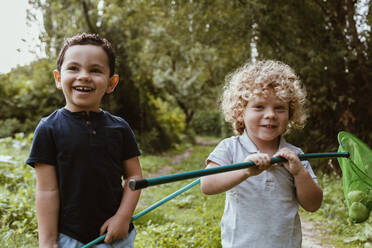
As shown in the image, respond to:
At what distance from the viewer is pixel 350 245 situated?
3812 mm

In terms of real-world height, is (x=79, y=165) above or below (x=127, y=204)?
above

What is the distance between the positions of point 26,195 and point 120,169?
12.7 feet

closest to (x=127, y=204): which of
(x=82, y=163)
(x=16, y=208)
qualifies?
(x=82, y=163)

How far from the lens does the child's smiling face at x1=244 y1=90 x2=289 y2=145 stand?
1800 mm

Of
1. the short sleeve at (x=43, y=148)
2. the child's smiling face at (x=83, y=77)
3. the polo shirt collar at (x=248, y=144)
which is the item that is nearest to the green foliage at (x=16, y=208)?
the short sleeve at (x=43, y=148)

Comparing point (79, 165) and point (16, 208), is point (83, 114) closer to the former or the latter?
point (79, 165)

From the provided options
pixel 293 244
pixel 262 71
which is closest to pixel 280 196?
pixel 293 244

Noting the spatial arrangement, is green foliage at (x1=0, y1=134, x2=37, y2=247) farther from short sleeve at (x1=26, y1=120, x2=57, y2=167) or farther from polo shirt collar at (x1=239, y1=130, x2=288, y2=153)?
polo shirt collar at (x1=239, y1=130, x2=288, y2=153)

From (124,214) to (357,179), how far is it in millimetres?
1616

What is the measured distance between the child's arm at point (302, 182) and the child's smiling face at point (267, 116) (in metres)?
0.18

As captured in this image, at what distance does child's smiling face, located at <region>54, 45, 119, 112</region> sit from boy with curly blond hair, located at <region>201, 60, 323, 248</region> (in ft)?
Result: 2.32

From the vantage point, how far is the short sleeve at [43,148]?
153cm

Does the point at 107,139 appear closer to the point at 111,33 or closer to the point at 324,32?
the point at 324,32

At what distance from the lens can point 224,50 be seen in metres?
8.70
